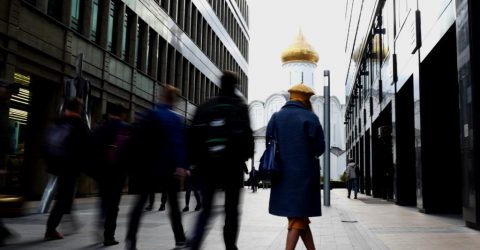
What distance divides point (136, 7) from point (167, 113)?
18745 mm

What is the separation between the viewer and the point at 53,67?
15.7 meters

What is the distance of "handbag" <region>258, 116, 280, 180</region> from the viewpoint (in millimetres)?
4656

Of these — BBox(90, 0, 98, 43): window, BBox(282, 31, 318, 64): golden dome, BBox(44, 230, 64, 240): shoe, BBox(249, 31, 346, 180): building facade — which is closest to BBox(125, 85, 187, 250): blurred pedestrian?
BBox(44, 230, 64, 240): shoe

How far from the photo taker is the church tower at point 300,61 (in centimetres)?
8121

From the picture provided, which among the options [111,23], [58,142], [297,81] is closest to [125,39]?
[111,23]

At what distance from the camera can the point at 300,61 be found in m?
82.1

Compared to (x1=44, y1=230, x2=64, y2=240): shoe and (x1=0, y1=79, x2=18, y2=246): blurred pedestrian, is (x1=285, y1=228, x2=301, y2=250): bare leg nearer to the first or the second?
(x1=0, y1=79, x2=18, y2=246): blurred pedestrian

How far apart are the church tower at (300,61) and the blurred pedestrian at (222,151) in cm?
7635

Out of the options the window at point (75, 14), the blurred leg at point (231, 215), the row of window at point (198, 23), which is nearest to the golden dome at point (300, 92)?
the blurred leg at point (231, 215)

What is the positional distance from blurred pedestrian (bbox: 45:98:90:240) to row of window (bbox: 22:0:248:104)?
33.4 feet

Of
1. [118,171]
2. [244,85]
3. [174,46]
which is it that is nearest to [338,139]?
[244,85]

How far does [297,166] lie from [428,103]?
31.3 feet

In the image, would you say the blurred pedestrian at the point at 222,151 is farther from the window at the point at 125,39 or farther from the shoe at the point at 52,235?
the window at the point at 125,39

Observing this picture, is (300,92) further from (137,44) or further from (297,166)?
(137,44)
